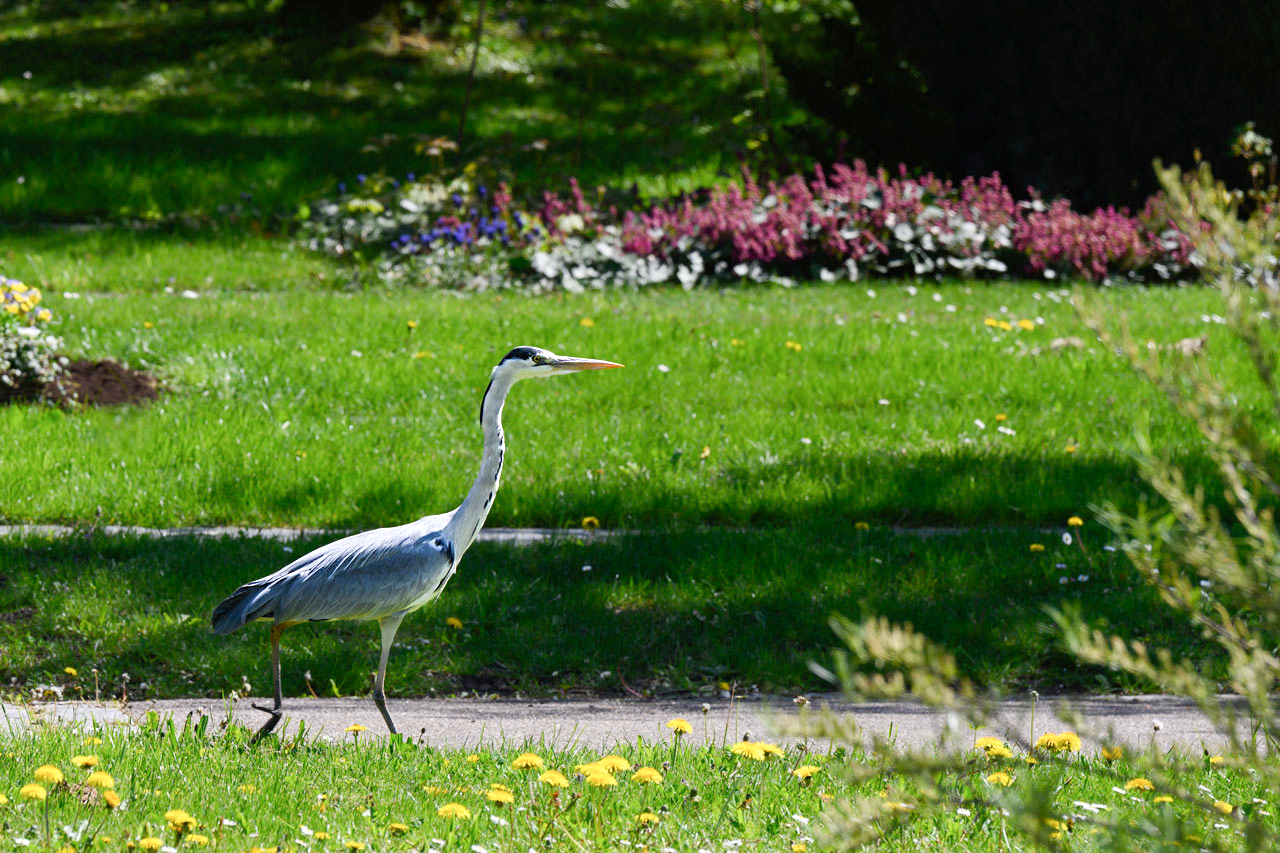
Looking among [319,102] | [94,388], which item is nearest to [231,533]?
[94,388]

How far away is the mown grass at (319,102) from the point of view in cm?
1427

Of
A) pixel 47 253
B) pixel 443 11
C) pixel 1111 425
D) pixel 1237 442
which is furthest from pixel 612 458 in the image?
pixel 443 11

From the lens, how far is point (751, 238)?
12453 mm

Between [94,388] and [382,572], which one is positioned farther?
[94,388]

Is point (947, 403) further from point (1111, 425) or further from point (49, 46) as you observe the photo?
point (49, 46)

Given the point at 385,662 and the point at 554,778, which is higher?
the point at 554,778

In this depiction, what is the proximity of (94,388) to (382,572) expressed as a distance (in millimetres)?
4899

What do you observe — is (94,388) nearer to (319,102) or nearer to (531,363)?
(531,363)

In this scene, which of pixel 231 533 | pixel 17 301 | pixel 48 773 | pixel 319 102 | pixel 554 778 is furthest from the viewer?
pixel 319 102

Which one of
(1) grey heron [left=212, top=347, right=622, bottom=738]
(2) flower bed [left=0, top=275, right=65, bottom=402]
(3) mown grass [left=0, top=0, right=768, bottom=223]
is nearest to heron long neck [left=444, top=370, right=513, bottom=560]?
(1) grey heron [left=212, top=347, right=622, bottom=738]

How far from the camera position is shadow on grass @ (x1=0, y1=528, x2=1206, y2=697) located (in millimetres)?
5367

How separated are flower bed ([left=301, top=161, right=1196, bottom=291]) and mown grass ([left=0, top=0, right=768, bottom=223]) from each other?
4.57 feet

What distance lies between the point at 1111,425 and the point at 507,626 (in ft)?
14.8

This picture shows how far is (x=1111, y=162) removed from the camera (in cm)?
1377
